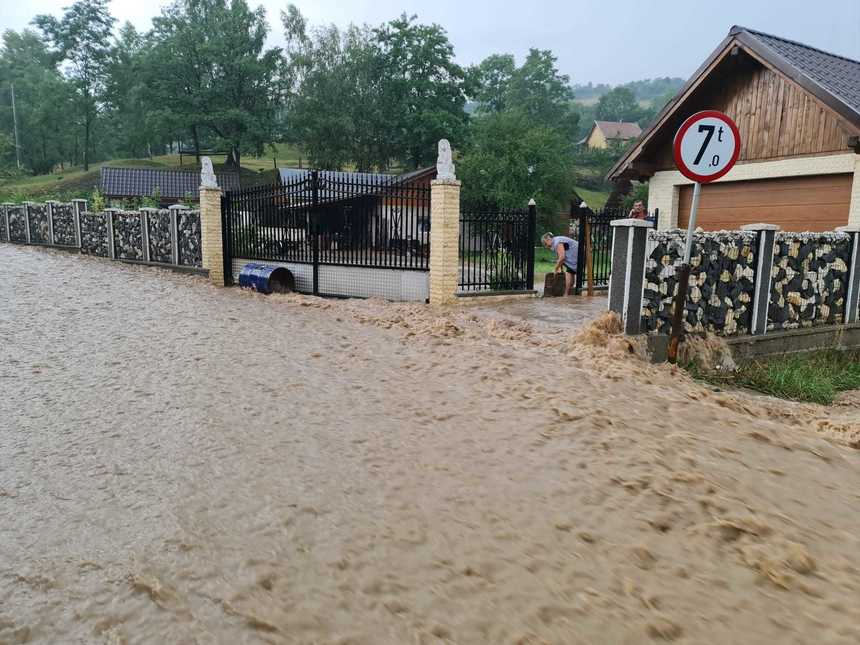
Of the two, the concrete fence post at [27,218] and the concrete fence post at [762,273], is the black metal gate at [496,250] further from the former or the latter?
the concrete fence post at [27,218]

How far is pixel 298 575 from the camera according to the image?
9.59ft

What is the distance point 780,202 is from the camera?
11859 millimetres

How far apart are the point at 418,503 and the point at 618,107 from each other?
402 ft

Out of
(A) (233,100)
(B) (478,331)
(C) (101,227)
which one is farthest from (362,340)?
(A) (233,100)

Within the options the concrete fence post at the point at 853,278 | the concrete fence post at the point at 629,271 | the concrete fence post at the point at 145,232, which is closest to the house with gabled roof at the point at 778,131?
the concrete fence post at the point at 853,278

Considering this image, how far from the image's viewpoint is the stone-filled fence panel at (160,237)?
17.6 m

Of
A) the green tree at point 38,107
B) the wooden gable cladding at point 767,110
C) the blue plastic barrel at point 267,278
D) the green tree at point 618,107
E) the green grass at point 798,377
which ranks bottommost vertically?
the green grass at point 798,377

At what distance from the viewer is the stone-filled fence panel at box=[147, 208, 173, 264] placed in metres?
17.6

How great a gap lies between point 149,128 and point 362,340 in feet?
195

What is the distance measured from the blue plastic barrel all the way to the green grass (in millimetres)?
8685

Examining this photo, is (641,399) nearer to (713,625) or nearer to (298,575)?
(713,625)

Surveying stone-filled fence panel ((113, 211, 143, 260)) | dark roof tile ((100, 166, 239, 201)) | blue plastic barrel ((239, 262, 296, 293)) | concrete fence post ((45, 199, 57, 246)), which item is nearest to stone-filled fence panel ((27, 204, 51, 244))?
concrete fence post ((45, 199, 57, 246))

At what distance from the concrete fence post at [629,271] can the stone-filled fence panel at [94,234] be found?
17878mm

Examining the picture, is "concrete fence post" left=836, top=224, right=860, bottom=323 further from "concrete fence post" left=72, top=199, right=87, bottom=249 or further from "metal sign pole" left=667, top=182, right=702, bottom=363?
"concrete fence post" left=72, top=199, right=87, bottom=249
